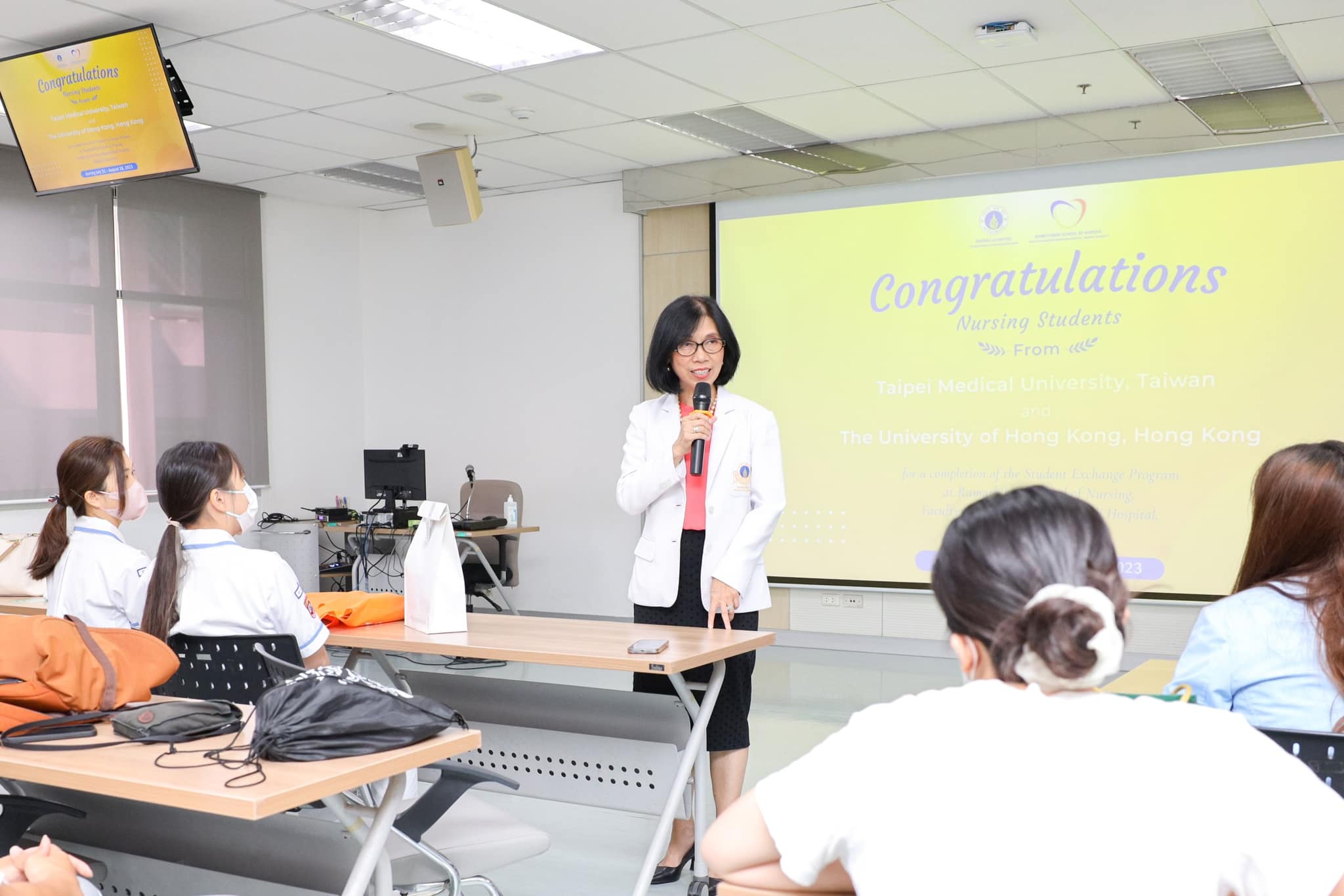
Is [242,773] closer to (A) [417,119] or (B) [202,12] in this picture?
(B) [202,12]

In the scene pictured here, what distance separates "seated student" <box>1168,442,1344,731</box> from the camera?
167cm

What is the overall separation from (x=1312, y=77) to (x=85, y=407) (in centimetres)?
683

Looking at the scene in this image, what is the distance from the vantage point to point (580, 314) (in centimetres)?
774

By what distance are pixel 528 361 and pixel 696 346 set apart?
5.01 metres

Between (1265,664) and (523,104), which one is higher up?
(523,104)

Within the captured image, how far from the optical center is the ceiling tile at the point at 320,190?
24.6 ft

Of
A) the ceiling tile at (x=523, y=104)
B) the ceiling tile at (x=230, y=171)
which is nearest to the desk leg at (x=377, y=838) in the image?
the ceiling tile at (x=523, y=104)

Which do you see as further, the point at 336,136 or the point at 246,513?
the point at 336,136

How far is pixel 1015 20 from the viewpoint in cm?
467

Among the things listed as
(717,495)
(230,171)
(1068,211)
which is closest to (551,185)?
(230,171)

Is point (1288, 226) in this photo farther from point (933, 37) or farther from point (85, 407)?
point (85, 407)

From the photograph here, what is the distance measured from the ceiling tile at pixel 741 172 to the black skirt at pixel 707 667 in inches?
160

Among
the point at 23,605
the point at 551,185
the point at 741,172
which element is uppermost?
the point at 551,185

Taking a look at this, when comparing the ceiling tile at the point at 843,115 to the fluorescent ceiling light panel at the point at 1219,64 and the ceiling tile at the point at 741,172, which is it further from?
the fluorescent ceiling light panel at the point at 1219,64
